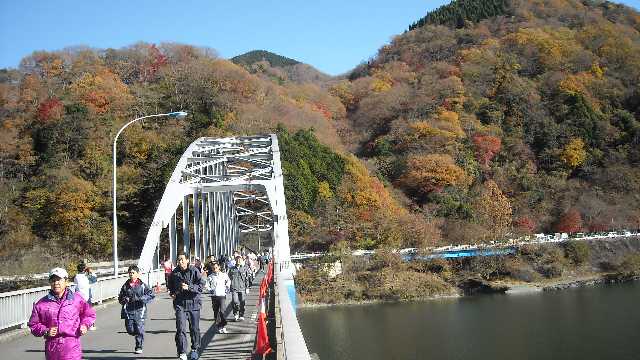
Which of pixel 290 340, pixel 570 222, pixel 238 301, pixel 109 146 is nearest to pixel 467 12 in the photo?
pixel 570 222

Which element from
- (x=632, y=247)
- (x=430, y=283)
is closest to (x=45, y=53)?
(x=430, y=283)

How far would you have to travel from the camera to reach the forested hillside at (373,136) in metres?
46.4

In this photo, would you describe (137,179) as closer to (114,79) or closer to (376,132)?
(114,79)

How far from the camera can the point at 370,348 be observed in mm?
30016

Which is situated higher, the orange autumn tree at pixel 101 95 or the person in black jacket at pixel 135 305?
the orange autumn tree at pixel 101 95

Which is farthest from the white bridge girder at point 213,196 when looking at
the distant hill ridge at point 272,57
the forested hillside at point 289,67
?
the distant hill ridge at point 272,57

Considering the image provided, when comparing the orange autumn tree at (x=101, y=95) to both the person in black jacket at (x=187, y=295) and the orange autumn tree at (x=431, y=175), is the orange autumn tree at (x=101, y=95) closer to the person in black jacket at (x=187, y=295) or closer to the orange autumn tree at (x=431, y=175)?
the orange autumn tree at (x=431, y=175)

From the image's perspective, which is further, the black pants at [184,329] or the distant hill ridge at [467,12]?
the distant hill ridge at [467,12]

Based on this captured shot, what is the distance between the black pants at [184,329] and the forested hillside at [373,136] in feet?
77.4

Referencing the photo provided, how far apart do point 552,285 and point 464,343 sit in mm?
23264

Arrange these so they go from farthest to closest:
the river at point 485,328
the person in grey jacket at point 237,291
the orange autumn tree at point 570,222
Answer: the orange autumn tree at point 570,222 → the river at point 485,328 → the person in grey jacket at point 237,291

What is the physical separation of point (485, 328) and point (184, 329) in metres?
27.5

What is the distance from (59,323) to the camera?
5.28 meters

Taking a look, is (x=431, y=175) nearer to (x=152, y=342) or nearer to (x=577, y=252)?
(x=577, y=252)
